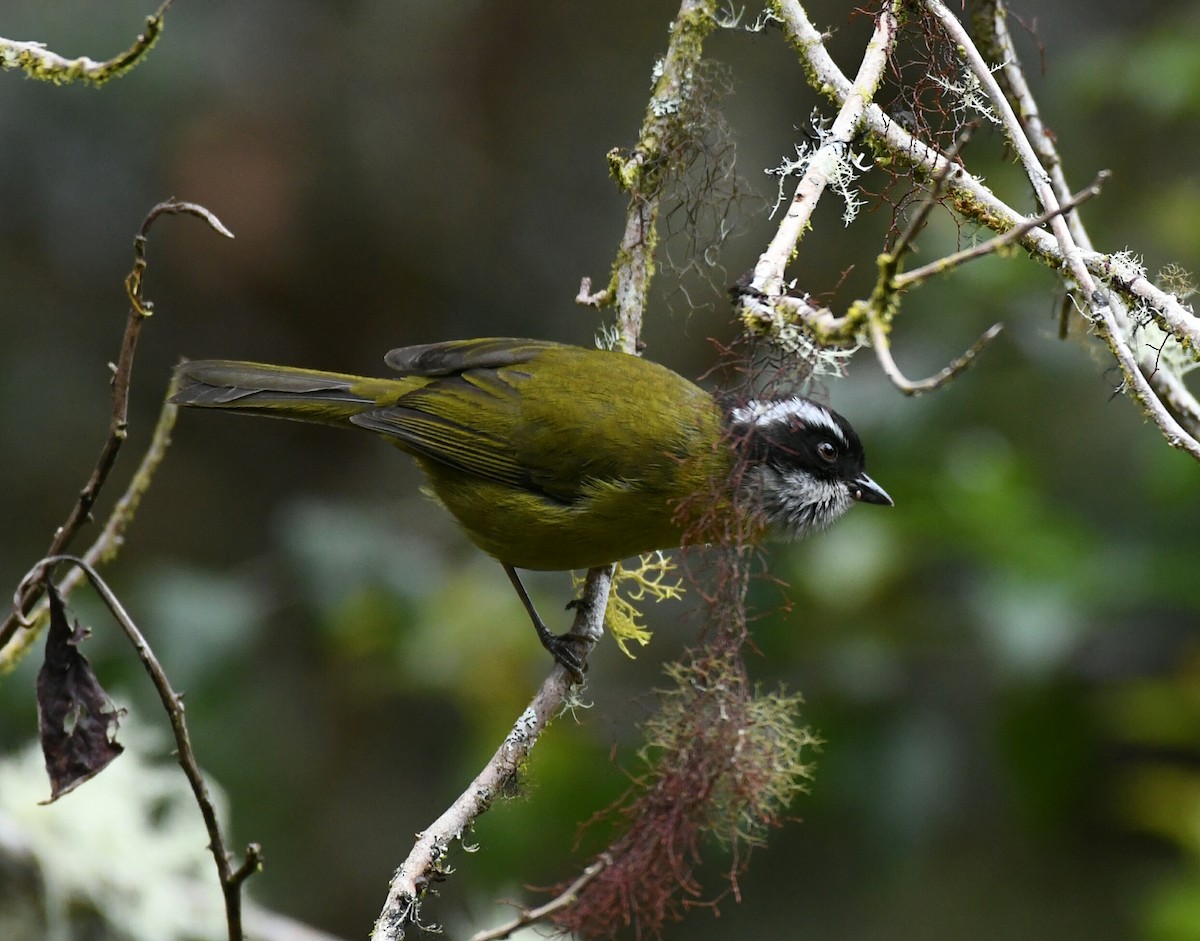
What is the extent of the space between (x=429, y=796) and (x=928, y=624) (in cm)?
323

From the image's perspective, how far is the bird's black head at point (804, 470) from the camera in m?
3.07

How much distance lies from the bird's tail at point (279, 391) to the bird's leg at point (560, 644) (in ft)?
2.11

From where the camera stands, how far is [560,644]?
3.39 metres

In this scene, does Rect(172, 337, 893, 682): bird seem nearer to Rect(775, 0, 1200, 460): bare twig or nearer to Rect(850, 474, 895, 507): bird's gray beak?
Rect(850, 474, 895, 507): bird's gray beak

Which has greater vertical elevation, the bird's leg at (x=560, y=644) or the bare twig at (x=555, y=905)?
the bird's leg at (x=560, y=644)

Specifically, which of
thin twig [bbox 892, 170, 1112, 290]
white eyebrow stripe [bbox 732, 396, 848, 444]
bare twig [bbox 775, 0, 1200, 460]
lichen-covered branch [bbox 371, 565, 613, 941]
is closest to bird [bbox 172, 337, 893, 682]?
white eyebrow stripe [bbox 732, 396, 848, 444]

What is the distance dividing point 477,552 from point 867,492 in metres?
1.66

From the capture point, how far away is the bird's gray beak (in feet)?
11.1

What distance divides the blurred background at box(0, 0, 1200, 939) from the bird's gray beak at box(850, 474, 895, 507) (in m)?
0.39

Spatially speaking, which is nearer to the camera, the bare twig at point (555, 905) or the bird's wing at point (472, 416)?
the bare twig at point (555, 905)

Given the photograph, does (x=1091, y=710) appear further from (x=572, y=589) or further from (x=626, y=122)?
(x=626, y=122)

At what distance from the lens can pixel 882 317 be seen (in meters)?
1.97

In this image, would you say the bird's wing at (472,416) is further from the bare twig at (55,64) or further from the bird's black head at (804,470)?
the bare twig at (55,64)

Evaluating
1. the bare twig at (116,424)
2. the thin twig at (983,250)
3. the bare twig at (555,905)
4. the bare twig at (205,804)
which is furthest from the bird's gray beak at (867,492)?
the bare twig at (205,804)
